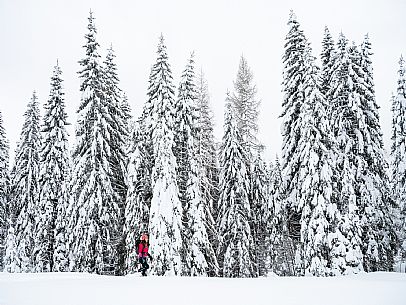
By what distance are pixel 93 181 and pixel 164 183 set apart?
485 centimetres

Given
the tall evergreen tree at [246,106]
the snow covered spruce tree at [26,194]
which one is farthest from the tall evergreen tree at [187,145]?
the snow covered spruce tree at [26,194]

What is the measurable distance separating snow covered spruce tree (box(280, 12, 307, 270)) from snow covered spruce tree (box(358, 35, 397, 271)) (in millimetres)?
4573

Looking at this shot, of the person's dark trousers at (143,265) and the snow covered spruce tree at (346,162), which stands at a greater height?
the snow covered spruce tree at (346,162)

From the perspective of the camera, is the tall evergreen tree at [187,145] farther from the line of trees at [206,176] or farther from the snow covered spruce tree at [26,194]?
the snow covered spruce tree at [26,194]

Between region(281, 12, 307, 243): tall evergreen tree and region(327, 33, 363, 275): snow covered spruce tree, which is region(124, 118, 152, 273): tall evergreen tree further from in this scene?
region(327, 33, 363, 275): snow covered spruce tree

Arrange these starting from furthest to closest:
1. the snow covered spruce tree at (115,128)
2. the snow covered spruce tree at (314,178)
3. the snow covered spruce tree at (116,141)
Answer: the snow covered spruce tree at (115,128), the snow covered spruce tree at (116,141), the snow covered spruce tree at (314,178)

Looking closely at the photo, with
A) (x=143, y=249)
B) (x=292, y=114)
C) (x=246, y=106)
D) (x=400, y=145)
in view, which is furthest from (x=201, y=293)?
(x=400, y=145)

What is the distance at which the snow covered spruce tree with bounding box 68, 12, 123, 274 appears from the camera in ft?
83.4

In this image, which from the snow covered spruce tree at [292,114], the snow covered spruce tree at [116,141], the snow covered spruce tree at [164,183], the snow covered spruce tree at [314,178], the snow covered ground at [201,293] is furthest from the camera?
the snow covered spruce tree at [116,141]

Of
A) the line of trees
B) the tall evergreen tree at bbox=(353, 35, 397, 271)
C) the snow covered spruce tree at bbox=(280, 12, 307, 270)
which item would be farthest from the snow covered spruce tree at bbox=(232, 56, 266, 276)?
the tall evergreen tree at bbox=(353, 35, 397, 271)

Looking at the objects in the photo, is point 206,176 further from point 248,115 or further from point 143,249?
point 143,249

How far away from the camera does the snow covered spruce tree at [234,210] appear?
28172mm

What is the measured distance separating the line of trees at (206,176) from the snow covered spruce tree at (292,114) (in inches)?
3.7

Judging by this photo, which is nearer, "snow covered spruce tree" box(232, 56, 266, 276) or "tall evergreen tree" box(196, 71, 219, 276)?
"tall evergreen tree" box(196, 71, 219, 276)
